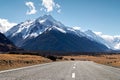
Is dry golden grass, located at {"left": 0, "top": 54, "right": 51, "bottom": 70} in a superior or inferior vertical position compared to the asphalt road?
superior

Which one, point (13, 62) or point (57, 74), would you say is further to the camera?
point (13, 62)

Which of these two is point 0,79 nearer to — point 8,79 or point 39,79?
point 8,79

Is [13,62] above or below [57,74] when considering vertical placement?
above

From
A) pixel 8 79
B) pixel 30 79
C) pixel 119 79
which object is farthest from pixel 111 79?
pixel 8 79

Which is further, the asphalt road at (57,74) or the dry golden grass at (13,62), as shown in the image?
the dry golden grass at (13,62)

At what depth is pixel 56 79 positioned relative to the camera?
1831cm

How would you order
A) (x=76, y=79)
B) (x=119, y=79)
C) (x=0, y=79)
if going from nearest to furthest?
(x=0, y=79)
(x=76, y=79)
(x=119, y=79)

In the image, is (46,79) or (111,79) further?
(111,79)

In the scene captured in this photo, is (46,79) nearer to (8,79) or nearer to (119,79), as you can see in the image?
(8,79)

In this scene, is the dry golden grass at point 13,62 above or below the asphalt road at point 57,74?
above

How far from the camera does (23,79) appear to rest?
57.6 feet

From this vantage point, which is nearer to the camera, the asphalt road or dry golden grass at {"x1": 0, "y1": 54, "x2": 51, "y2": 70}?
the asphalt road

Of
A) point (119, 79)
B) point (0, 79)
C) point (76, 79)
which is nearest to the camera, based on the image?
point (0, 79)

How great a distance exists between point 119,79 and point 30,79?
21.2 ft
